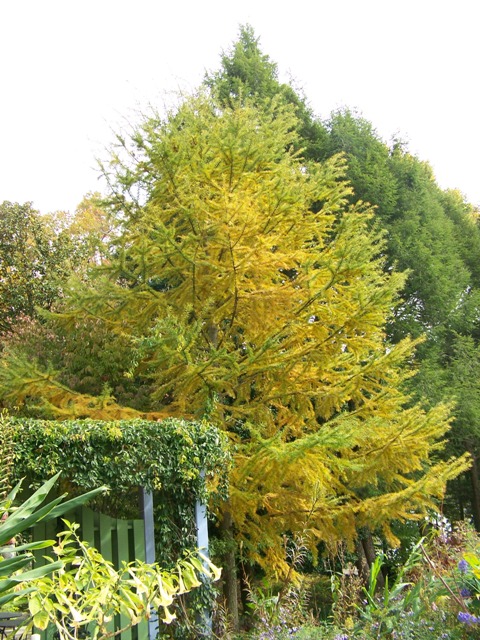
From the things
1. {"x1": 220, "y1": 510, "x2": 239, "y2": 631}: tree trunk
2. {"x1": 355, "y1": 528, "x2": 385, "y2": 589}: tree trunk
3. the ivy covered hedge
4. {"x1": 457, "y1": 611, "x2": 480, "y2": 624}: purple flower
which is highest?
the ivy covered hedge

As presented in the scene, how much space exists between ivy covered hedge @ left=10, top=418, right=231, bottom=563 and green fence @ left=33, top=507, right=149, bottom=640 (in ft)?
0.77

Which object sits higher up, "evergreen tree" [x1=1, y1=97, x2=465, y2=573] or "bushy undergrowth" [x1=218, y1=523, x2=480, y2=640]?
"evergreen tree" [x1=1, y1=97, x2=465, y2=573]

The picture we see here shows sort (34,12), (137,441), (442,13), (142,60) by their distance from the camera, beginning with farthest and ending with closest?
(142,60) < (137,441) < (34,12) < (442,13)

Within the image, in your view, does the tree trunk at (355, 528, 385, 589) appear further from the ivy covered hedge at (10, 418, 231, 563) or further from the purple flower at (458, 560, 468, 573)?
the purple flower at (458, 560, 468, 573)

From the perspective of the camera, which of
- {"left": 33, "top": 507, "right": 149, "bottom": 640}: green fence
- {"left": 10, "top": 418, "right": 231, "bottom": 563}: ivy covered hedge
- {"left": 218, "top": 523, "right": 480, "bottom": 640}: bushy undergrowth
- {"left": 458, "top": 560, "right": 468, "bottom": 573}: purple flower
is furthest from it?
{"left": 33, "top": 507, "right": 149, "bottom": 640}: green fence

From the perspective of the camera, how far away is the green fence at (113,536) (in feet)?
19.2

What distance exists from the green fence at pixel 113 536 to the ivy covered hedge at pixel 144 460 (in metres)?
0.24

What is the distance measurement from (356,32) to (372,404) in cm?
494

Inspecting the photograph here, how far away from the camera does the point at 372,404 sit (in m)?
8.23

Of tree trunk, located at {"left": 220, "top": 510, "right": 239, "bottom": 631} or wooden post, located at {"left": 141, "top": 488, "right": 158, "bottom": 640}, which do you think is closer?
wooden post, located at {"left": 141, "top": 488, "right": 158, "bottom": 640}

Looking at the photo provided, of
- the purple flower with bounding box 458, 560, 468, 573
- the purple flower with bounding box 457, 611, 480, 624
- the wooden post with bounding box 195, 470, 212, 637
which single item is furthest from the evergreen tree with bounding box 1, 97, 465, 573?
the purple flower with bounding box 457, 611, 480, 624

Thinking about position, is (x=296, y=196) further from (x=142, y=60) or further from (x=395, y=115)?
(x=395, y=115)

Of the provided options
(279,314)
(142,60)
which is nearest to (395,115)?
(142,60)

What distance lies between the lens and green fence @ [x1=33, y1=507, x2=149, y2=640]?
19.2ft
